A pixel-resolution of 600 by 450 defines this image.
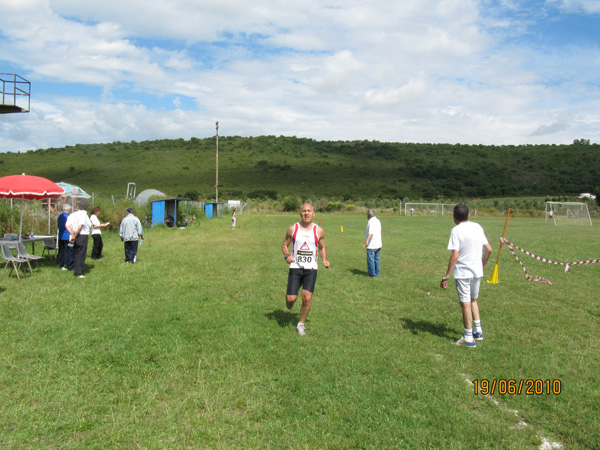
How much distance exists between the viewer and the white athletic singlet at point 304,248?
6.19 metres

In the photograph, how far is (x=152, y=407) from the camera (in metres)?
4.06

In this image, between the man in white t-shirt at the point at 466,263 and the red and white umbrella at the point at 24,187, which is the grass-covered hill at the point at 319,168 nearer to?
the red and white umbrella at the point at 24,187

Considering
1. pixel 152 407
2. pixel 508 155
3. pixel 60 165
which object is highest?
pixel 508 155

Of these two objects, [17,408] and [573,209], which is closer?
[17,408]

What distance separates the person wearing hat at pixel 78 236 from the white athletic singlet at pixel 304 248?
19.5 feet

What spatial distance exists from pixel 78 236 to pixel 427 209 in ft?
166

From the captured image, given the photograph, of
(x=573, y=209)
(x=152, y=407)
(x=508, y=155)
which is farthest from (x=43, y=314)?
(x=508, y=155)

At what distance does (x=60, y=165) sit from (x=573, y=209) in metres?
75.2

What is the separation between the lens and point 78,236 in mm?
10117

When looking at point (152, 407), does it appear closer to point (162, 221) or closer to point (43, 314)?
point (43, 314)

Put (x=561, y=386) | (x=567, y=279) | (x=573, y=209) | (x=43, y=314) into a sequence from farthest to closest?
(x=573, y=209), (x=567, y=279), (x=43, y=314), (x=561, y=386)

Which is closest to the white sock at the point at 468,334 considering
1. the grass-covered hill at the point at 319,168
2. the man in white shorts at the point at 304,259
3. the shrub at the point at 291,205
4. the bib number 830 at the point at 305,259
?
the man in white shorts at the point at 304,259
